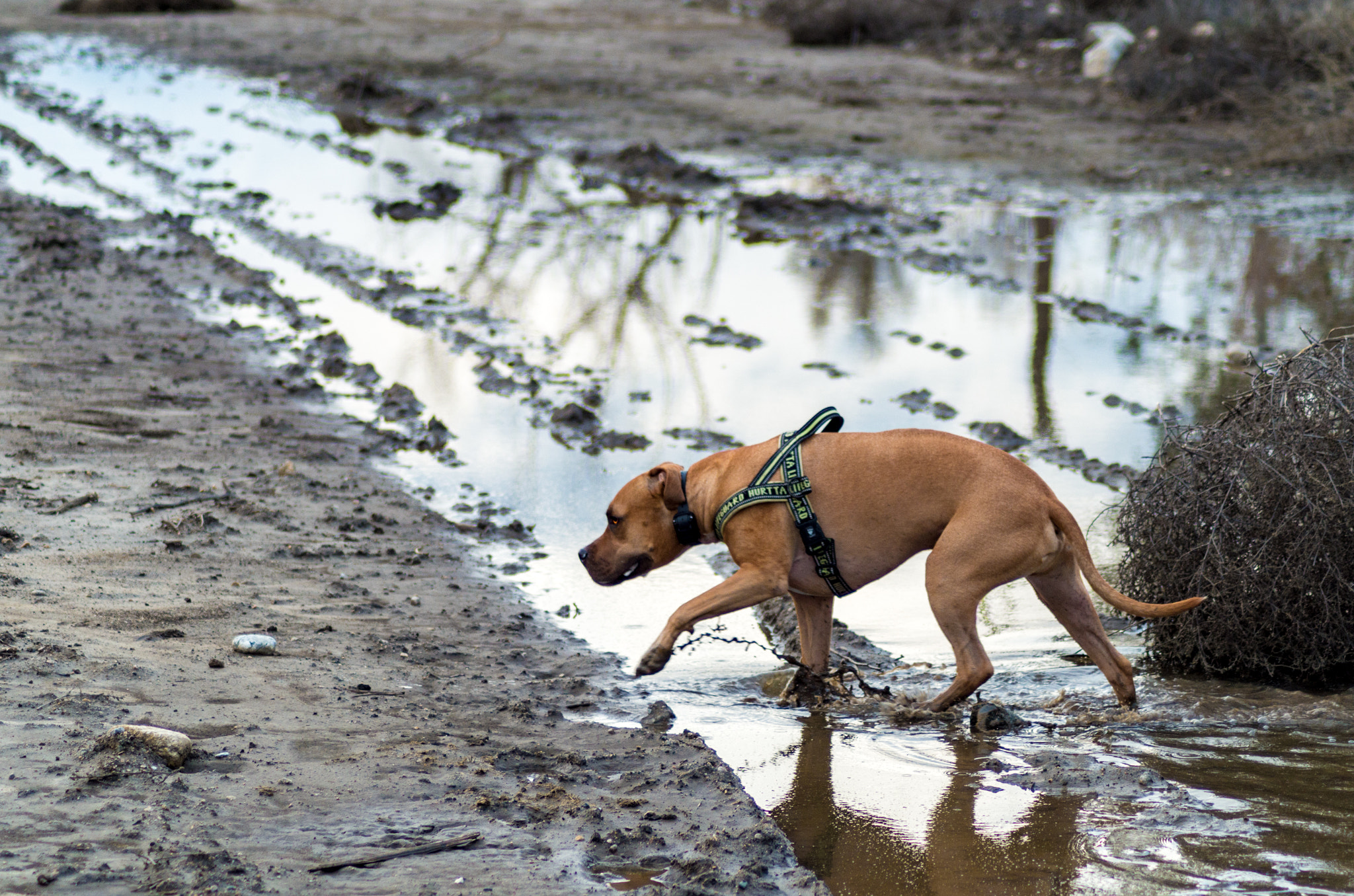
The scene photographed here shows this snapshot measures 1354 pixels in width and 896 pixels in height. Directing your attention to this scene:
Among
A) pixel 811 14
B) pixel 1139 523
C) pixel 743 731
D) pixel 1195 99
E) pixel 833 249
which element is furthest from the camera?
pixel 811 14

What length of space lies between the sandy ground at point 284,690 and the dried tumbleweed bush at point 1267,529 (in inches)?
77.2

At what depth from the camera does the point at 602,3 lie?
2952 centimetres

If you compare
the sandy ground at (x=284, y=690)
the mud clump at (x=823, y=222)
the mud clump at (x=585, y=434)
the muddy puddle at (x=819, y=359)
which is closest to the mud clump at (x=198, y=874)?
the sandy ground at (x=284, y=690)

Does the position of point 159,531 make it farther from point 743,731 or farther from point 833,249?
point 833,249

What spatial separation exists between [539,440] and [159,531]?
2.37m

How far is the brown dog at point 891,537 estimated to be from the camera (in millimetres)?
4488

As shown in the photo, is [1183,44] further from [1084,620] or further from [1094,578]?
[1094,578]

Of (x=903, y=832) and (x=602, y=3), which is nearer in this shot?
(x=903, y=832)

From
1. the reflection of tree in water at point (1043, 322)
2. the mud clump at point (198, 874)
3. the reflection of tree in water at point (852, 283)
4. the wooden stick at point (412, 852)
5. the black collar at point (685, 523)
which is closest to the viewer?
the mud clump at point (198, 874)

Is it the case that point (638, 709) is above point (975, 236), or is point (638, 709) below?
below

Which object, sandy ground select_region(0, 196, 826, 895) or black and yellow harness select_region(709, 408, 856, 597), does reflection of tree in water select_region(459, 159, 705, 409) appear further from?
black and yellow harness select_region(709, 408, 856, 597)

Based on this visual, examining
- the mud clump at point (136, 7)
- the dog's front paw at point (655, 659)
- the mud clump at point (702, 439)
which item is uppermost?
the mud clump at point (136, 7)

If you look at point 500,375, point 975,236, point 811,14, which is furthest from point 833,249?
point 811,14

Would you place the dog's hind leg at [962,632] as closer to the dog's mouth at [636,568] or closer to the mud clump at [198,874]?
the dog's mouth at [636,568]
